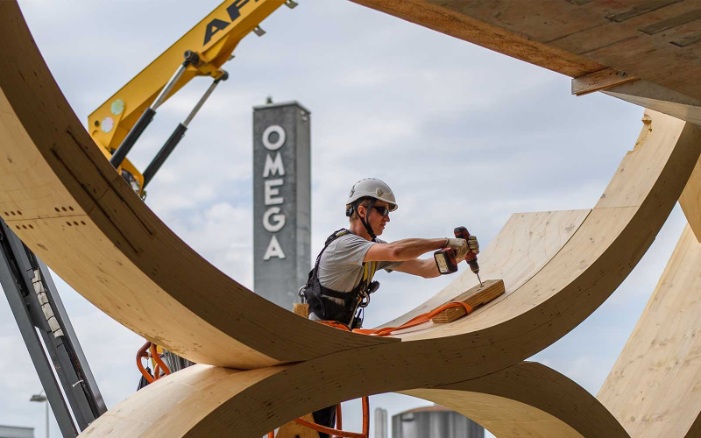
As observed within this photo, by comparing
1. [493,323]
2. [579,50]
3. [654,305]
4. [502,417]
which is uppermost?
[579,50]

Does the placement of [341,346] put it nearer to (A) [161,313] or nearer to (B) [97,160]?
(A) [161,313]

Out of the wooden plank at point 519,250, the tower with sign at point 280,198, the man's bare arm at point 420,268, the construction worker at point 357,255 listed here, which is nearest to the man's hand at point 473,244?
the construction worker at point 357,255

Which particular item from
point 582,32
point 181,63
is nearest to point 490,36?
point 582,32

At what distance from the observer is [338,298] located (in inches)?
198

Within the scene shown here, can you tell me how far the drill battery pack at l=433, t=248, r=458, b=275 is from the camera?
4.80 metres

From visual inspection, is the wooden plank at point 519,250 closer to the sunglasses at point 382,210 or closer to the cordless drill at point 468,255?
the cordless drill at point 468,255

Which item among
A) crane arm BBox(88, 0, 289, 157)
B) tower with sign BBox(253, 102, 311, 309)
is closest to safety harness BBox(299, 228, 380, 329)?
crane arm BBox(88, 0, 289, 157)

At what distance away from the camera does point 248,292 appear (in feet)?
11.1

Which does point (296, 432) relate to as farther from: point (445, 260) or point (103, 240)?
point (103, 240)

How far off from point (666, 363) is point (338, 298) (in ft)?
6.62

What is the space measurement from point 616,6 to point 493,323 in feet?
4.92

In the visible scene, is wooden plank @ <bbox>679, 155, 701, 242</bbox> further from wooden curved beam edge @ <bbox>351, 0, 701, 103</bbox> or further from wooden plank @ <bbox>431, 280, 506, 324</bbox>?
wooden plank @ <bbox>431, 280, 506, 324</bbox>

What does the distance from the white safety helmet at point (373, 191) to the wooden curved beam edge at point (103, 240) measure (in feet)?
5.80

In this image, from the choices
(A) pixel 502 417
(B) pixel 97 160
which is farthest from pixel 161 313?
(A) pixel 502 417
